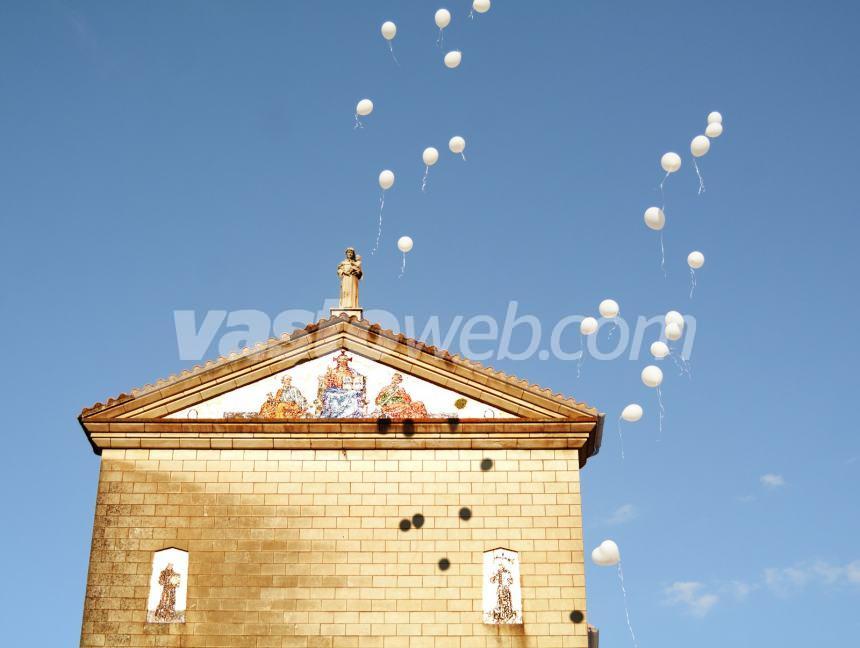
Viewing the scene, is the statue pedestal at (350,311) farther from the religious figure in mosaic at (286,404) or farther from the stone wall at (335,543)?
the stone wall at (335,543)

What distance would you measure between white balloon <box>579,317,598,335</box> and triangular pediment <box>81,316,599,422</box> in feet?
5.81

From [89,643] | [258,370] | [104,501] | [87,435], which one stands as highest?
[258,370]

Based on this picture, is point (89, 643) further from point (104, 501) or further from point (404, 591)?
point (404, 591)

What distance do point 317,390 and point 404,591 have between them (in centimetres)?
449

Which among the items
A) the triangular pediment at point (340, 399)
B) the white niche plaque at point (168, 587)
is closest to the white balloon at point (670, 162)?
the triangular pediment at point (340, 399)

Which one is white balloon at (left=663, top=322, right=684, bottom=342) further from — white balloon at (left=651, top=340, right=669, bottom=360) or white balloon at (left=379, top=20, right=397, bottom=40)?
white balloon at (left=379, top=20, right=397, bottom=40)

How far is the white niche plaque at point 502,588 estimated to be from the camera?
66.1 ft

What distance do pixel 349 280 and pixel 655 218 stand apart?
759 cm

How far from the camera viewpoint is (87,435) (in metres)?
21.9

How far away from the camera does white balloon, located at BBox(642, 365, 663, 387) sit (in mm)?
19891

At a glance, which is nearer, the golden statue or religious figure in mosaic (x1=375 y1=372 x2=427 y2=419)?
religious figure in mosaic (x1=375 y1=372 x2=427 y2=419)

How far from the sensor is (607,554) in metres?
19.0

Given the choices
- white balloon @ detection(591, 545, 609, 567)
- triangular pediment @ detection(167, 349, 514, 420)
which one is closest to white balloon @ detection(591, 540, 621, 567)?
white balloon @ detection(591, 545, 609, 567)

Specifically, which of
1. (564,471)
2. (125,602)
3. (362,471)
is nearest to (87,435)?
(125,602)
